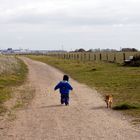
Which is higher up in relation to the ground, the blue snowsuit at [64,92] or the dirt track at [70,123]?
the blue snowsuit at [64,92]

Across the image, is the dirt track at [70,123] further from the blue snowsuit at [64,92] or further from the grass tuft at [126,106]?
the grass tuft at [126,106]

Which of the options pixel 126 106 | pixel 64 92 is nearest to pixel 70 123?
pixel 126 106

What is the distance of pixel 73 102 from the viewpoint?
19625mm

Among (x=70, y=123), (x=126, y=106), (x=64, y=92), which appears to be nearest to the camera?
(x=70, y=123)

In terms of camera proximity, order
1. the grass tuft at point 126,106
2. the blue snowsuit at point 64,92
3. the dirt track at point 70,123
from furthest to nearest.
→ 1. the blue snowsuit at point 64,92
2. the grass tuft at point 126,106
3. the dirt track at point 70,123

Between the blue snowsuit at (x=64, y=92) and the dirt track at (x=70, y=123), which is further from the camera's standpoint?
the blue snowsuit at (x=64, y=92)

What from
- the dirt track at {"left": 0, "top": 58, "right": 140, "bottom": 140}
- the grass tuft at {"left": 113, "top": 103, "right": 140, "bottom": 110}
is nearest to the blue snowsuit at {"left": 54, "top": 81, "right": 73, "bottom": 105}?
the dirt track at {"left": 0, "top": 58, "right": 140, "bottom": 140}

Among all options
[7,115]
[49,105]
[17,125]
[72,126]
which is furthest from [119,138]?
[49,105]

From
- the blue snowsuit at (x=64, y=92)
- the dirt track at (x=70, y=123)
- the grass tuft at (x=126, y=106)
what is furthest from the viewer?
the blue snowsuit at (x=64, y=92)

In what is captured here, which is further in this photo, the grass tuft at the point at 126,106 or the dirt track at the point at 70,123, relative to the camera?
the grass tuft at the point at 126,106

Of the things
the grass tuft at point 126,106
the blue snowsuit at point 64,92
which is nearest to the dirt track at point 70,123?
the blue snowsuit at point 64,92

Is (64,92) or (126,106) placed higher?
(64,92)

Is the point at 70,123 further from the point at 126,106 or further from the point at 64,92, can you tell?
the point at 64,92

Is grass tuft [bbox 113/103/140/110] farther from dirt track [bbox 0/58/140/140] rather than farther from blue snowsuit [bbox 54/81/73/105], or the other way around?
blue snowsuit [bbox 54/81/73/105]
